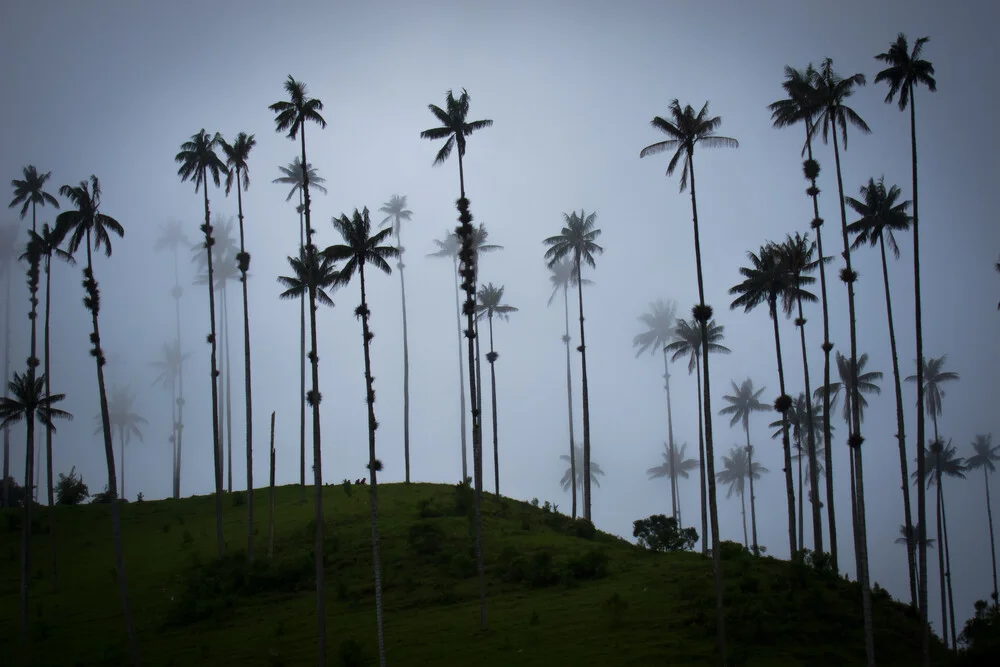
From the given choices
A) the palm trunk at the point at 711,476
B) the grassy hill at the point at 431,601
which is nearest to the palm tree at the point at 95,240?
the grassy hill at the point at 431,601

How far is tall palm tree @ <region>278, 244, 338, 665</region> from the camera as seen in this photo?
114 ft

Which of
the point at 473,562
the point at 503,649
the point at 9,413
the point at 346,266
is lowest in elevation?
the point at 503,649

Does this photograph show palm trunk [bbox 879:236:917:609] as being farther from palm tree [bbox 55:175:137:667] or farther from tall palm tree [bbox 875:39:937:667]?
palm tree [bbox 55:175:137:667]

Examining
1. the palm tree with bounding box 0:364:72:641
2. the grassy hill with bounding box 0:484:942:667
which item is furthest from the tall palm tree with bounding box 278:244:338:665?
the palm tree with bounding box 0:364:72:641

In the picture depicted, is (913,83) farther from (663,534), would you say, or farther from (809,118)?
(663,534)

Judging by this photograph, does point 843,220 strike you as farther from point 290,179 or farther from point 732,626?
point 290,179

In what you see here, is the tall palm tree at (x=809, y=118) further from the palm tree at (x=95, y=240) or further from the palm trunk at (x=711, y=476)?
→ the palm tree at (x=95, y=240)

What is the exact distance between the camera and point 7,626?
42562mm

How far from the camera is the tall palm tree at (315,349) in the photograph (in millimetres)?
34812

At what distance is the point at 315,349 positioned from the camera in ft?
131

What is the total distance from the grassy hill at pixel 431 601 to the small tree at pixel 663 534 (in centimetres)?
238

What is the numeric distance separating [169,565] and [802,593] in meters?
38.8

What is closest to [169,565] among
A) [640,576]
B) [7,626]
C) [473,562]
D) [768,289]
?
[7,626]

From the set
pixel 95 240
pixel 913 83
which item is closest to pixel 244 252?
pixel 95 240
